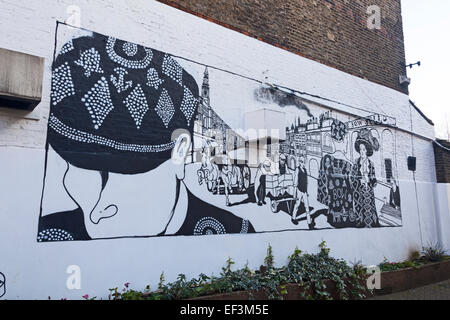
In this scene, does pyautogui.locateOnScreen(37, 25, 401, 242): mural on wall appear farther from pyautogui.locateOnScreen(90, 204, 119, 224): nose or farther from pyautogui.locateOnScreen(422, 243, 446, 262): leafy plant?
pyautogui.locateOnScreen(422, 243, 446, 262): leafy plant

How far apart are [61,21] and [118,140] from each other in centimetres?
A: 176

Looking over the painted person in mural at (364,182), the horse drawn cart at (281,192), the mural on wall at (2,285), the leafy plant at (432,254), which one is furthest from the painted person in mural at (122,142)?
the leafy plant at (432,254)

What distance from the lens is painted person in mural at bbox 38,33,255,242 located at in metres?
4.57

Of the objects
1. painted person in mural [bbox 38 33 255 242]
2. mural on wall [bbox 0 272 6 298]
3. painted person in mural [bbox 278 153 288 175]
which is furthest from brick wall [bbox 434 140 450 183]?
mural on wall [bbox 0 272 6 298]

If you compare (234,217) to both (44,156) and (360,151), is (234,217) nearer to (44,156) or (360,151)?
(44,156)

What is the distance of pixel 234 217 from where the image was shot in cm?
599

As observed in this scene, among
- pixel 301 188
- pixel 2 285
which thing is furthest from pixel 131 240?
pixel 301 188

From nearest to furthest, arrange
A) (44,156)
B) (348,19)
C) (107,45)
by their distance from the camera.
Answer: (44,156)
(107,45)
(348,19)

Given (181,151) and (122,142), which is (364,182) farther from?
(122,142)

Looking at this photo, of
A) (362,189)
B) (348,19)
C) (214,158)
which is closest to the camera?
Result: (214,158)

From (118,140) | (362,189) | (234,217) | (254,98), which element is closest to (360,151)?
(362,189)

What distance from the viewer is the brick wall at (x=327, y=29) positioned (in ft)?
22.1

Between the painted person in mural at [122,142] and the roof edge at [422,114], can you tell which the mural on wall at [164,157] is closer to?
the painted person in mural at [122,142]

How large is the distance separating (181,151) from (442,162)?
8409 mm
